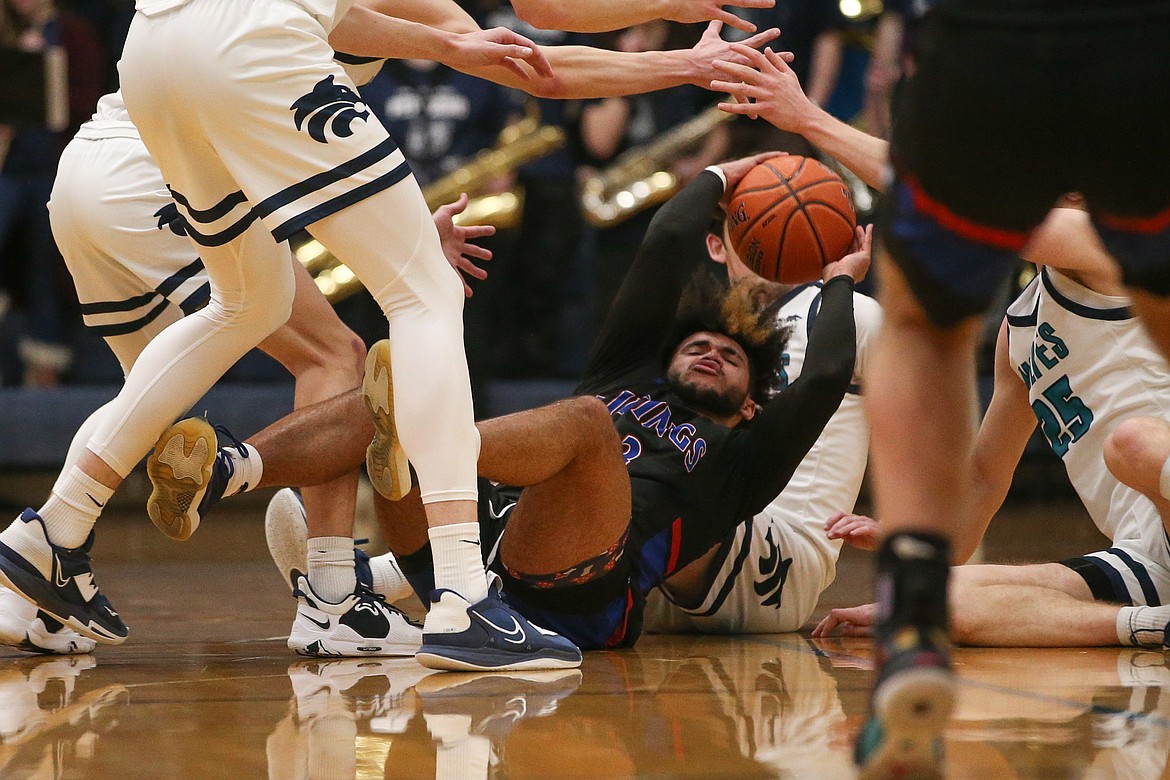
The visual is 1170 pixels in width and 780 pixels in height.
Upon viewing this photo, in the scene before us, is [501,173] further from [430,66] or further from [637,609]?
[637,609]

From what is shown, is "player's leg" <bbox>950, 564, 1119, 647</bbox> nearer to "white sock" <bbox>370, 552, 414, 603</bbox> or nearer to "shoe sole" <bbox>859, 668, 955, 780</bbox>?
"white sock" <bbox>370, 552, 414, 603</bbox>

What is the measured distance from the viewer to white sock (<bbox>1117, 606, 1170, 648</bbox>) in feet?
10.2

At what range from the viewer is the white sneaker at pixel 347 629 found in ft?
9.89

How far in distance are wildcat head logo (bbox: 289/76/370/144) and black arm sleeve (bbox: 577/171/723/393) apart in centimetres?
94

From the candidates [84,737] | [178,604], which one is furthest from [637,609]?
[178,604]

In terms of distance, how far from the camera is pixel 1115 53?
1459mm

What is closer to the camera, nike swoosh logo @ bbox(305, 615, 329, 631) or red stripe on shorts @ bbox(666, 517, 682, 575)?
nike swoosh logo @ bbox(305, 615, 329, 631)

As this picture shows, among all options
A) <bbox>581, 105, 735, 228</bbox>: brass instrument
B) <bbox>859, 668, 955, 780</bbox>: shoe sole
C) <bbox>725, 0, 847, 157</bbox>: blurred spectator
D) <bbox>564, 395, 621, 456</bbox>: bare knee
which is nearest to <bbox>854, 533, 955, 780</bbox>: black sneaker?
<bbox>859, 668, 955, 780</bbox>: shoe sole

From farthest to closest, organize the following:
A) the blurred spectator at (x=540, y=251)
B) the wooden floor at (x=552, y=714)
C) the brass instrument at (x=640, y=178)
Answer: the brass instrument at (x=640, y=178)
the blurred spectator at (x=540, y=251)
the wooden floor at (x=552, y=714)

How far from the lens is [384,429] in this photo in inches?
109

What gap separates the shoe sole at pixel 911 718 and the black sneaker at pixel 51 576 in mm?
2016

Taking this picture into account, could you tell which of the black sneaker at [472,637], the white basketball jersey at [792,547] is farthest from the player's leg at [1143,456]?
the black sneaker at [472,637]

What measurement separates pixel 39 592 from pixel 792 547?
5.79 ft

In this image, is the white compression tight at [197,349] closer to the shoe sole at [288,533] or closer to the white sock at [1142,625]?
the shoe sole at [288,533]
